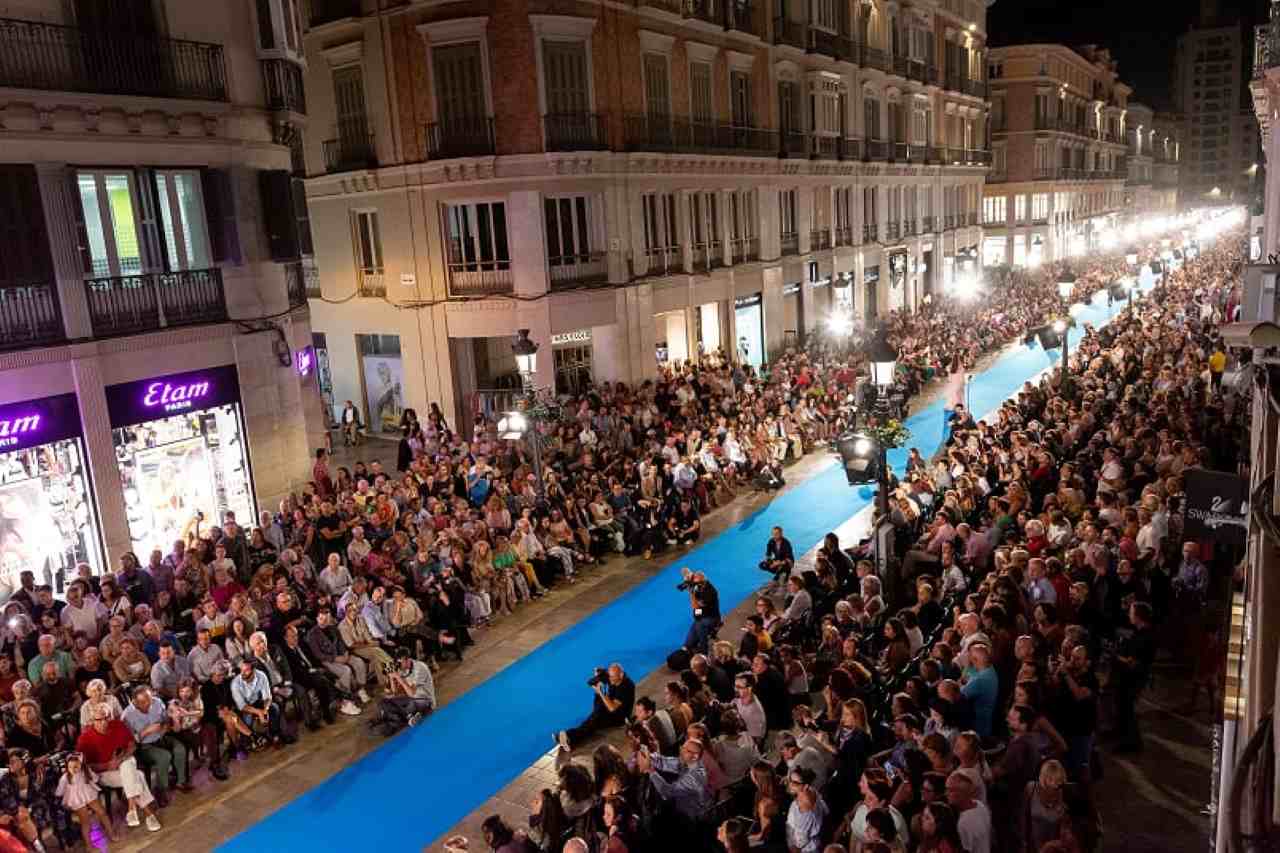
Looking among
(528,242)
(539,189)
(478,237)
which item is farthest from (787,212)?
(478,237)

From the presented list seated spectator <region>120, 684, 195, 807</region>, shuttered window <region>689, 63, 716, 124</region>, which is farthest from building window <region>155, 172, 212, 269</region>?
shuttered window <region>689, 63, 716, 124</region>

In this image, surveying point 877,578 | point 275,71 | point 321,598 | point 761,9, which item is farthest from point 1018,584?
point 761,9

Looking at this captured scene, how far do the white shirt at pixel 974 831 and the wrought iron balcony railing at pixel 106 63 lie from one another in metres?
15.7

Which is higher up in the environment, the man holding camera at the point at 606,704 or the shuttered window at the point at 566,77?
the shuttered window at the point at 566,77

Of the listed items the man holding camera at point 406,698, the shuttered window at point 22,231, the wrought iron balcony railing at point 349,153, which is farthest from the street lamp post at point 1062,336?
the shuttered window at point 22,231

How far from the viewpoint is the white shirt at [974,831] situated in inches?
283

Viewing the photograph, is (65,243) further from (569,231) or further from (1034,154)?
(1034,154)

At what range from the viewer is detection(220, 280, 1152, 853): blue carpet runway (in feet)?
34.3

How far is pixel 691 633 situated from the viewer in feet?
44.4

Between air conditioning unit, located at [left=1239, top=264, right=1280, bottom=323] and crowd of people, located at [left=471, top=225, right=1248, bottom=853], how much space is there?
8.75 ft

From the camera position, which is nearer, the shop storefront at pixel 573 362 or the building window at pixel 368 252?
the shop storefront at pixel 573 362

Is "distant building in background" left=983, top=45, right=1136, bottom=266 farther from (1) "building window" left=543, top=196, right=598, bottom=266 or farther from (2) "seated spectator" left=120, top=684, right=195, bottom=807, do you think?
(2) "seated spectator" left=120, top=684, right=195, bottom=807

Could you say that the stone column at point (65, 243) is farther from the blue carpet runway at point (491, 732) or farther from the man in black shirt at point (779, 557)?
the man in black shirt at point (779, 557)

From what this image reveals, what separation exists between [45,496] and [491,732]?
859 centimetres
